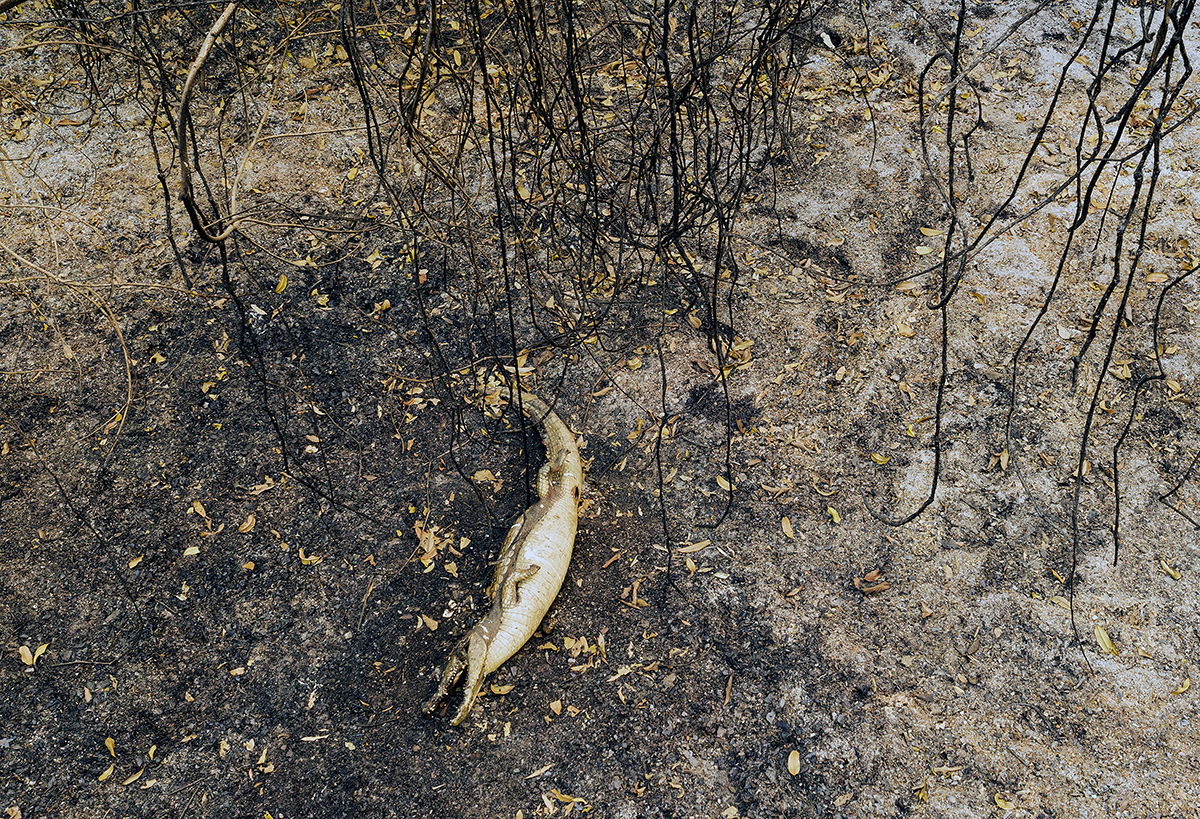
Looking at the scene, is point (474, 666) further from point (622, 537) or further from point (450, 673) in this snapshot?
point (622, 537)

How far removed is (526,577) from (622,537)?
55 centimetres

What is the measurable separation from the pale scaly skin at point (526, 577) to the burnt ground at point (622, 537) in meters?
0.15

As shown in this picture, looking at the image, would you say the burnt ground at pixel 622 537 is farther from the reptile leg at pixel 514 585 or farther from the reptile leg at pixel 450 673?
the reptile leg at pixel 514 585

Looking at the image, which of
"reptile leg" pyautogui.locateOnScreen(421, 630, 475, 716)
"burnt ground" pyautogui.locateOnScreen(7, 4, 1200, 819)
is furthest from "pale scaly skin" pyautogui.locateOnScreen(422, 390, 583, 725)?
"burnt ground" pyautogui.locateOnScreen(7, 4, 1200, 819)

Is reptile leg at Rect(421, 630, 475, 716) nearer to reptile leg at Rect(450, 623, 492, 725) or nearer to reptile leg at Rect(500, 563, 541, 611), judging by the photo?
reptile leg at Rect(450, 623, 492, 725)

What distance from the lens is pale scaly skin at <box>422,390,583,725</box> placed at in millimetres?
3049

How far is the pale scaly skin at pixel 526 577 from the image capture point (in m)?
3.05

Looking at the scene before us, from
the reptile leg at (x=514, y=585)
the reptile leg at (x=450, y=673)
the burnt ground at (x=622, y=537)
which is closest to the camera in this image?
the burnt ground at (x=622, y=537)

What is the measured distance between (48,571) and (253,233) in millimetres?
2316

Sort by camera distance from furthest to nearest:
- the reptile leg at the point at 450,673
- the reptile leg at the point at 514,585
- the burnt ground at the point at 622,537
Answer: the reptile leg at the point at 514,585 < the reptile leg at the point at 450,673 < the burnt ground at the point at 622,537

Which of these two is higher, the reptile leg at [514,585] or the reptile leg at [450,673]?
the reptile leg at [514,585]

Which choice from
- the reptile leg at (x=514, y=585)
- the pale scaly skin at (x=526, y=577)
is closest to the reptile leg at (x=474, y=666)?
the pale scaly skin at (x=526, y=577)

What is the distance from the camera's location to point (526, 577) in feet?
10.4

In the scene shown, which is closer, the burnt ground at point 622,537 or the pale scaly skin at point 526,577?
the burnt ground at point 622,537
